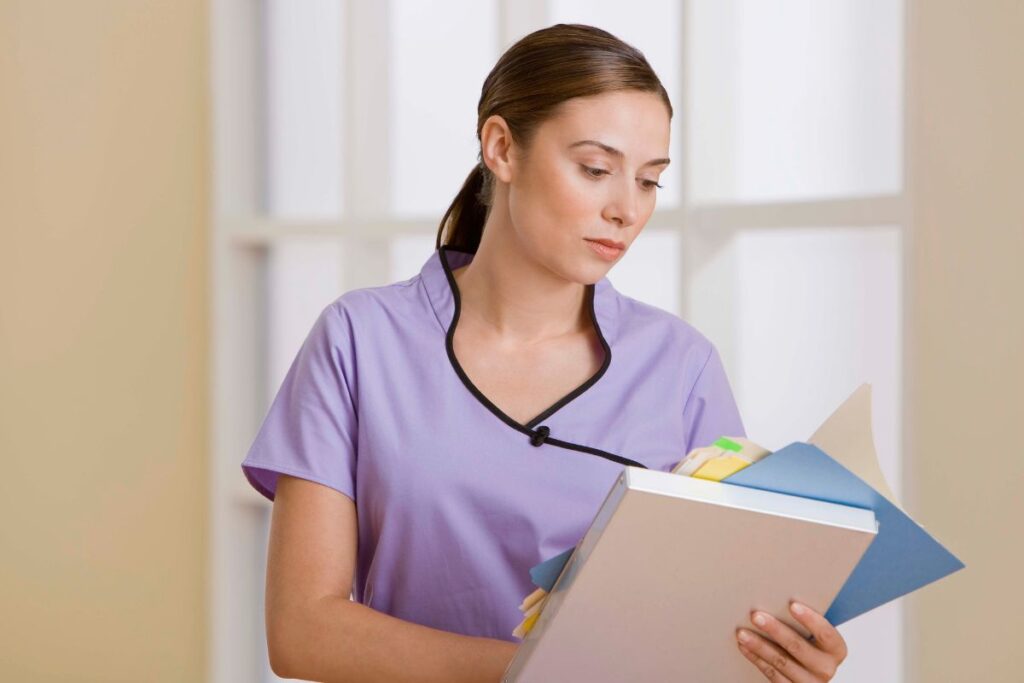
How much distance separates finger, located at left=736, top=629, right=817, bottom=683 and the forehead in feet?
1.77

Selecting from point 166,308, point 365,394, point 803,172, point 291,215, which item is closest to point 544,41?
point 365,394

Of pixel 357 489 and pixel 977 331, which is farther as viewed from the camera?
pixel 977 331

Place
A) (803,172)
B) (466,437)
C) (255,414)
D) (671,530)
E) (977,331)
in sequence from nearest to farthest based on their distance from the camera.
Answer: (671,530)
(466,437)
(977,331)
(803,172)
(255,414)

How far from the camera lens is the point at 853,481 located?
104 cm

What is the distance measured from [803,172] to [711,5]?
0.31 m

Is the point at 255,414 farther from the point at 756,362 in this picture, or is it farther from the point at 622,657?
the point at 622,657

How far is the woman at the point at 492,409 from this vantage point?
1.42 m

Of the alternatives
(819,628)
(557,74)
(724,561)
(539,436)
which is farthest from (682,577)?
(557,74)

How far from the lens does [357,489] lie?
1489 mm

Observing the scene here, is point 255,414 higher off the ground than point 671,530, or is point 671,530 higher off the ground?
point 671,530

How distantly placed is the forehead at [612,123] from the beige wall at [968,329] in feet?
1.64

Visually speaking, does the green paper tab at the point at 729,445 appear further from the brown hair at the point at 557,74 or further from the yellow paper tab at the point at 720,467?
the brown hair at the point at 557,74

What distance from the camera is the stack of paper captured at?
1041 millimetres

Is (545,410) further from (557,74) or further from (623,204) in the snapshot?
(557,74)
